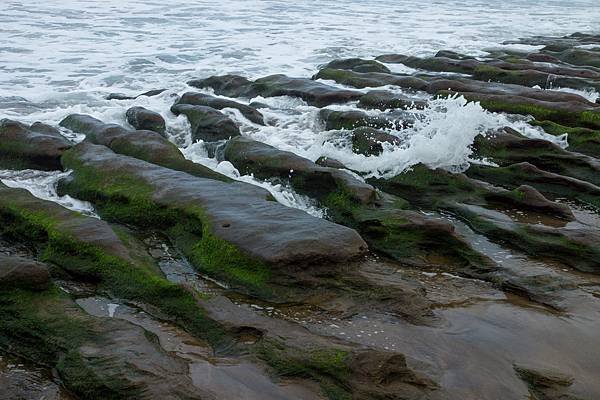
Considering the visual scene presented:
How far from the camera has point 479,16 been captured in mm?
33875

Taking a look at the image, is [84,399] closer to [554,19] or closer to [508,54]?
[508,54]

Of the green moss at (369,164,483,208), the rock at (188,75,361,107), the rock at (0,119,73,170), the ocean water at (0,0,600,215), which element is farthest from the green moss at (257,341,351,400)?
the rock at (188,75,361,107)

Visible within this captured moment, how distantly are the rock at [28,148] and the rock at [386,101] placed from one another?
5.87m

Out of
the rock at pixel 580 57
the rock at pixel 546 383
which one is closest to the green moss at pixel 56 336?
the rock at pixel 546 383

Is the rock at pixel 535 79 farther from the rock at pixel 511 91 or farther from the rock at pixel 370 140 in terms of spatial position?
the rock at pixel 370 140

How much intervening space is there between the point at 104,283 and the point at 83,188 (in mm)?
2401

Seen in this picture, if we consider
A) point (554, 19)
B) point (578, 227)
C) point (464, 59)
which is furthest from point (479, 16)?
point (578, 227)

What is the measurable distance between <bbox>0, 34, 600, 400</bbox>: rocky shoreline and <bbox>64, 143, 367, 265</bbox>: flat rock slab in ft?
0.07

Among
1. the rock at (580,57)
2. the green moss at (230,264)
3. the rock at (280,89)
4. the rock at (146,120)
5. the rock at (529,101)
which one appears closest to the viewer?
the green moss at (230,264)

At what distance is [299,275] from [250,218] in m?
0.98

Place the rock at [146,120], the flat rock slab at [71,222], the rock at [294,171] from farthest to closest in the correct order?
the rock at [146,120] < the rock at [294,171] < the flat rock slab at [71,222]

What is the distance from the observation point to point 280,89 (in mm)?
14023

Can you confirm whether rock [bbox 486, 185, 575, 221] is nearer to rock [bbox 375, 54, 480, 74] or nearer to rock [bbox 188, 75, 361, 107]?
rock [bbox 188, 75, 361, 107]

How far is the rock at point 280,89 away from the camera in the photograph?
43.0ft
